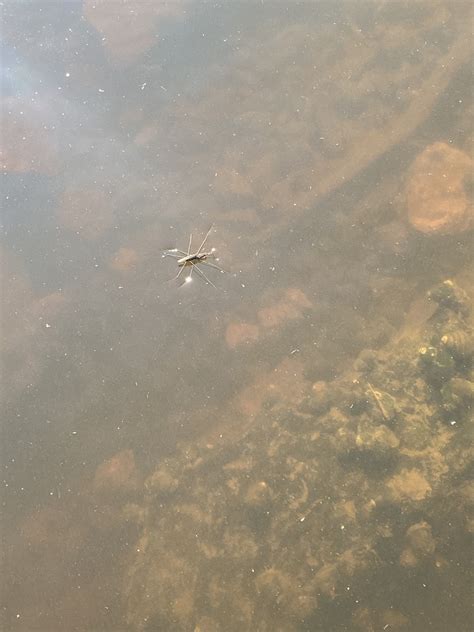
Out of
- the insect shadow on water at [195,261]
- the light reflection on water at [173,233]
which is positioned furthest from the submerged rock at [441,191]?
the insect shadow on water at [195,261]

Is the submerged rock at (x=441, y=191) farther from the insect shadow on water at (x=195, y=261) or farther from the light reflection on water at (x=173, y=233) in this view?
the insect shadow on water at (x=195, y=261)

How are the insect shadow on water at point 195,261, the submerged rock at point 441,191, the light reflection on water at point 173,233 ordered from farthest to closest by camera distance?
the submerged rock at point 441,191 < the insect shadow on water at point 195,261 < the light reflection on water at point 173,233

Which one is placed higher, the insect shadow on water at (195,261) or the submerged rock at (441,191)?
the insect shadow on water at (195,261)

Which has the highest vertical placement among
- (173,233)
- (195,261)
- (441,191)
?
(173,233)

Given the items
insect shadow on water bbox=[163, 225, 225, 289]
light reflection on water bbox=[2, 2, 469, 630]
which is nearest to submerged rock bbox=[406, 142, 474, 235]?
light reflection on water bbox=[2, 2, 469, 630]

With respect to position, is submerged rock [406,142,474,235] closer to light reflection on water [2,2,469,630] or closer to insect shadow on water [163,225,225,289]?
light reflection on water [2,2,469,630]

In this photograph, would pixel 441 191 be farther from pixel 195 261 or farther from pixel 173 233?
pixel 173 233

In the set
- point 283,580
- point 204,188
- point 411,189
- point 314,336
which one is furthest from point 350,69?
point 283,580

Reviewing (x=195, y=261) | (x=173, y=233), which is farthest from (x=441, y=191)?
(x=173, y=233)

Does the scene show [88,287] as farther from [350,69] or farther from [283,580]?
[350,69]
